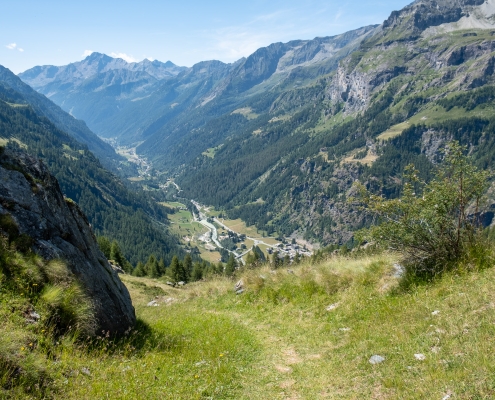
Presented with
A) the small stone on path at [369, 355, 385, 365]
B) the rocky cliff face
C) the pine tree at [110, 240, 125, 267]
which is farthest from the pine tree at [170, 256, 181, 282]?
the small stone on path at [369, 355, 385, 365]

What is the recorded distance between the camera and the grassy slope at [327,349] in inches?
295

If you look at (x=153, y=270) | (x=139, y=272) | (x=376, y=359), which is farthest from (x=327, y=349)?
(x=153, y=270)

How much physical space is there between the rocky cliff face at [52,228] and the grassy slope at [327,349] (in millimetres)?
1859

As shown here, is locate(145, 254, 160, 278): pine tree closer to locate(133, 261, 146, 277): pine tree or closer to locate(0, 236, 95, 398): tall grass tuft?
locate(133, 261, 146, 277): pine tree

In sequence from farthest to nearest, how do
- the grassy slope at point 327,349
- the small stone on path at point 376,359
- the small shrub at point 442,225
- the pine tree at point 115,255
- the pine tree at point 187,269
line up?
the pine tree at point 187,269
the pine tree at point 115,255
the small shrub at point 442,225
the small stone on path at point 376,359
the grassy slope at point 327,349

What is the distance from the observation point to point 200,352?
11.2m

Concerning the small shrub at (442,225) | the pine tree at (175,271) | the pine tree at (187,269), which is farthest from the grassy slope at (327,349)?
the pine tree at (187,269)

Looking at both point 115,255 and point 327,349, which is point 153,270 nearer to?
point 115,255

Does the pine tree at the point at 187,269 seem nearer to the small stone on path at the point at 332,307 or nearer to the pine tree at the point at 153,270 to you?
the pine tree at the point at 153,270

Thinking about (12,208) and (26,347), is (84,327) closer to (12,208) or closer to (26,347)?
(26,347)

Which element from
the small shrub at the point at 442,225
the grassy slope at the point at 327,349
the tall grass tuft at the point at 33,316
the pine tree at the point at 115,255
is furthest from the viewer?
the pine tree at the point at 115,255

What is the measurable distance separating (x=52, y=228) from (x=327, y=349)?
11.2 metres

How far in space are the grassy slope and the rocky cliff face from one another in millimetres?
1859

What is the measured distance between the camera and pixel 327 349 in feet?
37.1
